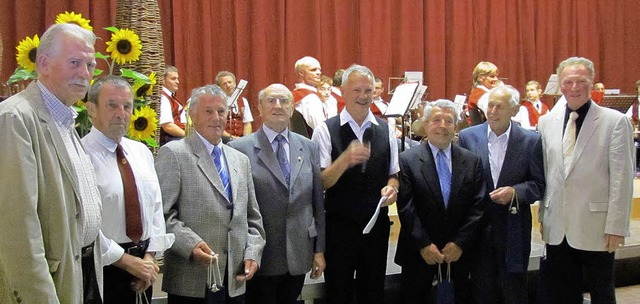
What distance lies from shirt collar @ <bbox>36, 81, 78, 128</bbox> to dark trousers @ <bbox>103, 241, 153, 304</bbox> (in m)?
0.68

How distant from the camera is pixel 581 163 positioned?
3.25 metres

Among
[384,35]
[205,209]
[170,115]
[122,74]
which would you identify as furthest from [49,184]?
[384,35]

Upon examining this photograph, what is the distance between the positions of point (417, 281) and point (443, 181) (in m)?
0.52

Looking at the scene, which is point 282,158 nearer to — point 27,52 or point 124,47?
point 124,47

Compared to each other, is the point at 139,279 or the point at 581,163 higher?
the point at 581,163

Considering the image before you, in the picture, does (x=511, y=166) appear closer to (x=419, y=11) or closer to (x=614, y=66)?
(x=419, y=11)

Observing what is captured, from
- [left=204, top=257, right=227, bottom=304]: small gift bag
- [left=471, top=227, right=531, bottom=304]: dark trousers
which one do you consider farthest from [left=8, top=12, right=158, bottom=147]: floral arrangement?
[left=471, top=227, right=531, bottom=304]: dark trousers

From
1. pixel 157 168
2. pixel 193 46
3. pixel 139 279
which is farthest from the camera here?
pixel 193 46

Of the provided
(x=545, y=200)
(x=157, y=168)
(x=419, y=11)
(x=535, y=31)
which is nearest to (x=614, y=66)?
(x=535, y=31)

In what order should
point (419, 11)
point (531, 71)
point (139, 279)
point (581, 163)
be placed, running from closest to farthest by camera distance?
point (139, 279), point (581, 163), point (419, 11), point (531, 71)

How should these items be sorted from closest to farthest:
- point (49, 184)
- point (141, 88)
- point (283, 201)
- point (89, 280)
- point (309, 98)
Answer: point (49, 184), point (89, 280), point (283, 201), point (141, 88), point (309, 98)

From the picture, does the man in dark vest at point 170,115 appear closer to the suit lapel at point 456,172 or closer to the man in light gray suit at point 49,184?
the suit lapel at point 456,172

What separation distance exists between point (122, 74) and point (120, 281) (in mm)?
1198

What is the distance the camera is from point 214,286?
275 cm
